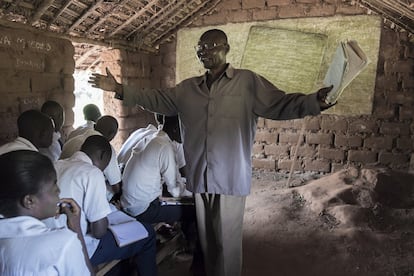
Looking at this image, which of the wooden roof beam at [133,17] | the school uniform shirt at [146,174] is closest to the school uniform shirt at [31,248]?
the school uniform shirt at [146,174]

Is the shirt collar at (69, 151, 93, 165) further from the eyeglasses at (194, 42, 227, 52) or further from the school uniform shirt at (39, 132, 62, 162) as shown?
the school uniform shirt at (39, 132, 62, 162)

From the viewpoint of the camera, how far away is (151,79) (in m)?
6.49

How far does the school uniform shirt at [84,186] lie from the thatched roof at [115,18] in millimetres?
2272

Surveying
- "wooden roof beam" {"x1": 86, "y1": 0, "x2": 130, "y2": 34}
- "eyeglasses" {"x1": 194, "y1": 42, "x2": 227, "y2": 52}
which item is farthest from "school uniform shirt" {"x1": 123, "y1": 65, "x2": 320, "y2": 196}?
"wooden roof beam" {"x1": 86, "y1": 0, "x2": 130, "y2": 34}

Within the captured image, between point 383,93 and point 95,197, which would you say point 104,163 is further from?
point 383,93

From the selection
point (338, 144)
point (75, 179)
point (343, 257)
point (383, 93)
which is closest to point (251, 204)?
point (343, 257)

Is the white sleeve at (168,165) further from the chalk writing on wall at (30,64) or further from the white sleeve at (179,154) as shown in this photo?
the chalk writing on wall at (30,64)

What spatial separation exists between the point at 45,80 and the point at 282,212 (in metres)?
2.94

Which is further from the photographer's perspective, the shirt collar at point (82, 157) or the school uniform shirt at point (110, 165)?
the school uniform shirt at point (110, 165)

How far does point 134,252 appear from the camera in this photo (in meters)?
2.16

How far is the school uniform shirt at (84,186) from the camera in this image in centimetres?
175

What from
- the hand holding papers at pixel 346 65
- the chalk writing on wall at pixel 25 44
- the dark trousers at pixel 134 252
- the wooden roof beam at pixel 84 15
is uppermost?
the wooden roof beam at pixel 84 15

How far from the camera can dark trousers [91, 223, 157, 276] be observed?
2.00 m

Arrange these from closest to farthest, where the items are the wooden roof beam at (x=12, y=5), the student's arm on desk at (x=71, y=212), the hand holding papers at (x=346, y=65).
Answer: the student's arm on desk at (x=71, y=212) → the hand holding papers at (x=346, y=65) → the wooden roof beam at (x=12, y=5)
